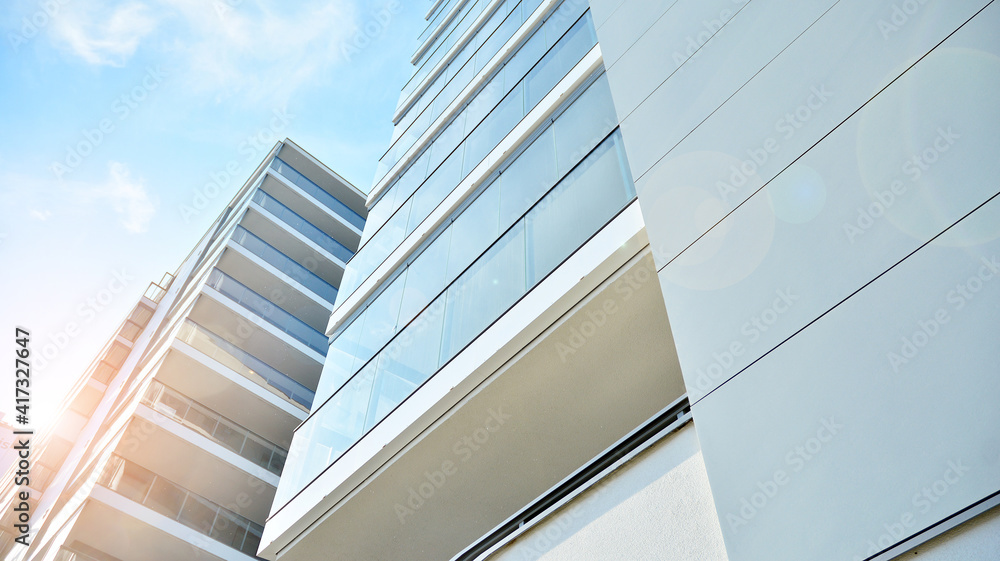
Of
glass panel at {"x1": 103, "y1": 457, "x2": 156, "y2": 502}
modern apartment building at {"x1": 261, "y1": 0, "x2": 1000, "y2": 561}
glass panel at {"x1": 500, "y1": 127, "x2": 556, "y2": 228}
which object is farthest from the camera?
glass panel at {"x1": 103, "y1": 457, "x2": 156, "y2": 502}

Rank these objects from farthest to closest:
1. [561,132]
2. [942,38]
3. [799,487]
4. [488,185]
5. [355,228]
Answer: [355,228], [488,185], [561,132], [942,38], [799,487]

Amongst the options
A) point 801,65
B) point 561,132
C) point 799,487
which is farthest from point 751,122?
point 561,132

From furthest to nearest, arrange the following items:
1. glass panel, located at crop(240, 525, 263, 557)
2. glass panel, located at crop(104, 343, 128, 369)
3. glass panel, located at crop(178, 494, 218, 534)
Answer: glass panel, located at crop(104, 343, 128, 369), glass panel, located at crop(240, 525, 263, 557), glass panel, located at crop(178, 494, 218, 534)

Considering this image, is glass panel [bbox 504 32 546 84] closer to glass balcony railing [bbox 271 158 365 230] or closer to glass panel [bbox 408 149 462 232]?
glass panel [bbox 408 149 462 232]

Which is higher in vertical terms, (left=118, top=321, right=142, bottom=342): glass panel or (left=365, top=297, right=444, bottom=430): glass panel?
(left=118, top=321, right=142, bottom=342): glass panel

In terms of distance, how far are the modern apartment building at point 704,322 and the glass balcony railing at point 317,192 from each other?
60.5ft

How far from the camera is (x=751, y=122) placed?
4.75 metres

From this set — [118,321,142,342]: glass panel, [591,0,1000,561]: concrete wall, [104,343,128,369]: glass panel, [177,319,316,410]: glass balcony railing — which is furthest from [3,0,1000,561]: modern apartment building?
[118,321,142,342]: glass panel

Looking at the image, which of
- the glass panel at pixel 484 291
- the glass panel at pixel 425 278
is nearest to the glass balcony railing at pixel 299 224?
the glass panel at pixel 425 278

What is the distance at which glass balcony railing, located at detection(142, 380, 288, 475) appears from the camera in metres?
17.2

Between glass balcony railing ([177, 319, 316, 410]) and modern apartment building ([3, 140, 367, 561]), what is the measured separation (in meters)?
0.04

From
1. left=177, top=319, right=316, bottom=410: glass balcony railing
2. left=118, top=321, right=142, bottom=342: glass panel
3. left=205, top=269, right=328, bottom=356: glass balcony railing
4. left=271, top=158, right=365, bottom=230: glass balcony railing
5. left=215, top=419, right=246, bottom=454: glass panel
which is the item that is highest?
left=271, top=158, right=365, bottom=230: glass balcony railing

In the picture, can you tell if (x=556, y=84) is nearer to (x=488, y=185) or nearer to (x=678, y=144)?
(x=488, y=185)

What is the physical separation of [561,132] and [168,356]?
14.0 meters
